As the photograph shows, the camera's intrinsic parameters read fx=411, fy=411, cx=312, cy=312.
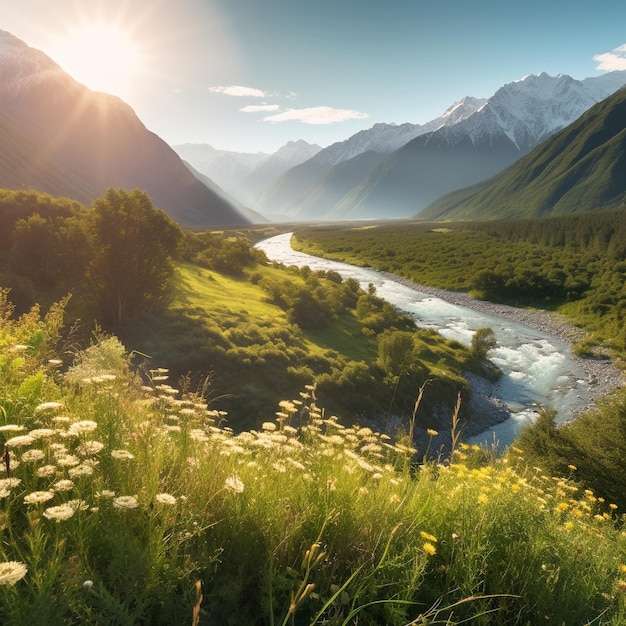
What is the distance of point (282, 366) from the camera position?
2873 centimetres

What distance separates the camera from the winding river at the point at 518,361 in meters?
32.1

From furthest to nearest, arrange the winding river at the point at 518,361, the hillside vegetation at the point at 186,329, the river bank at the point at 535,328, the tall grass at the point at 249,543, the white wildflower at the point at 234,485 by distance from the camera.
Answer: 1. the winding river at the point at 518,361
2. the river bank at the point at 535,328
3. the hillside vegetation at the point at 186,329
4. the white wildflower at the point at 234,485
5. the tall grass at the point at 249,543

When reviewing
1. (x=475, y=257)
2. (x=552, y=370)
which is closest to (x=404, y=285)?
(x=475, y=257)

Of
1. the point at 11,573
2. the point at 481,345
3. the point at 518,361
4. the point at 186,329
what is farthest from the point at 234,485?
the point at 518,361

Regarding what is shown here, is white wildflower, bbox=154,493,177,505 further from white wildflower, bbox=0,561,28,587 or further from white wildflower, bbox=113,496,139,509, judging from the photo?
white wildflower, bbox=0,561,28,587

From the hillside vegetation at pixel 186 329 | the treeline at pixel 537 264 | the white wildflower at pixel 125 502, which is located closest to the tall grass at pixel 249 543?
the white wildflower at pixel 125 502

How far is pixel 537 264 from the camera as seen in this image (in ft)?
287

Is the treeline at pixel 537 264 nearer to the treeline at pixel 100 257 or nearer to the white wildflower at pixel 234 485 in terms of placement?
the treeline at pixel 100 257

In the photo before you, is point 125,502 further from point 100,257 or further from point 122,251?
point 122,251

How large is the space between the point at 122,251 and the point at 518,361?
38.5 meters

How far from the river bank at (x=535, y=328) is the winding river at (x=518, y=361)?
0.63 meters

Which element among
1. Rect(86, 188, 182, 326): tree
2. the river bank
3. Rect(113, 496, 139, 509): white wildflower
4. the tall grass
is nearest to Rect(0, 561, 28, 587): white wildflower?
the tall grass

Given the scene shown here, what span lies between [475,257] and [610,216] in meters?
55.1

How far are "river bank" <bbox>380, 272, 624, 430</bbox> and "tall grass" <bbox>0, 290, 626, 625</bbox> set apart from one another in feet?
89.8
